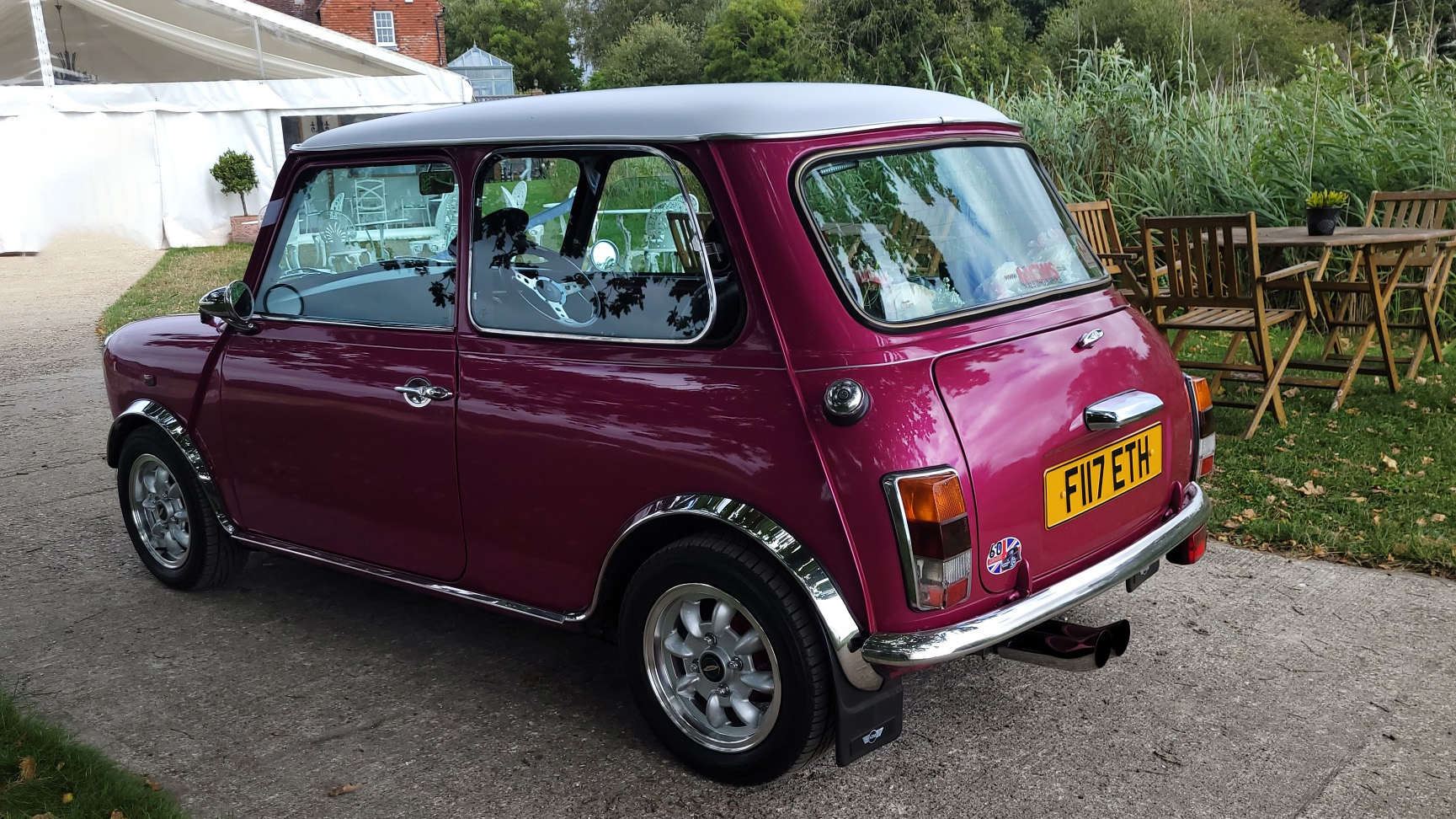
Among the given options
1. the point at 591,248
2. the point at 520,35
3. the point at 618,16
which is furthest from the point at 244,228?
the point at 618,16

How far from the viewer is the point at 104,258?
19703mm

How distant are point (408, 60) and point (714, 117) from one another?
2041cm

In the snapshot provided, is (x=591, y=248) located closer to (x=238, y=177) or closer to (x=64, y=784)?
(x=64, y=784)

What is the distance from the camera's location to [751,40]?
6962 cm

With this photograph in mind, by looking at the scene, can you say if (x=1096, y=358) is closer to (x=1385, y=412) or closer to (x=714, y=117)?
(x=714, y=117)

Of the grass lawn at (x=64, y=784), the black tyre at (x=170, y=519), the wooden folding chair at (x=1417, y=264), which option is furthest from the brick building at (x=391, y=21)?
the grass lawn at (x=64, y=784)

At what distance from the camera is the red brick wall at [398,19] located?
48969mm

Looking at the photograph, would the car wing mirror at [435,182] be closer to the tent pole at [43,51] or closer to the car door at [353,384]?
the car door at [353,384]

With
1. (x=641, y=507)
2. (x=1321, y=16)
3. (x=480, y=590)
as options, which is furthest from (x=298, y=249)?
(x=1321, y=16)

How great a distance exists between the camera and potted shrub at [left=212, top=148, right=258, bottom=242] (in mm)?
21375

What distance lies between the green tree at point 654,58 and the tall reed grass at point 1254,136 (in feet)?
201

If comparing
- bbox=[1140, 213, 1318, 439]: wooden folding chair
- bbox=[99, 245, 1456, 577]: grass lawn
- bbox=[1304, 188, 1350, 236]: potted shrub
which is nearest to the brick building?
bbox=[1304, 188, 1350, 236]: potted shrub

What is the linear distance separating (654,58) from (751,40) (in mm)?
6345

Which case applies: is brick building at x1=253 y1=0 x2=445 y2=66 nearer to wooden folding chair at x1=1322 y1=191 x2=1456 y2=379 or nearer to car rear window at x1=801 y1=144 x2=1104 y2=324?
wooden folding chair at x1=1322 y1=191 x2=1456 y2=379
